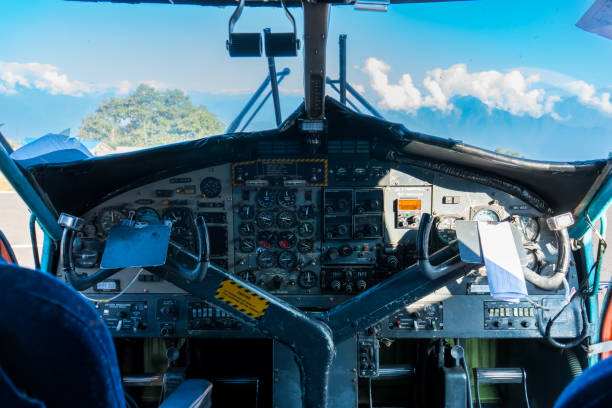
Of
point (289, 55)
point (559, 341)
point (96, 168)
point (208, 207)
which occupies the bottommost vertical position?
point (559, 341)

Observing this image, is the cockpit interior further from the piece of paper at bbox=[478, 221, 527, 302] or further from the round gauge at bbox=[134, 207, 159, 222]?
the piece of paper at bbox=[478, 221, 527, 302]

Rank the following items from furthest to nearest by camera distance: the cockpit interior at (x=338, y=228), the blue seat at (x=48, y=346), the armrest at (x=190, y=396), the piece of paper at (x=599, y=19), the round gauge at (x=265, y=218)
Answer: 1. the round gauge at (x=265, y=218)
2. the cockpit interior at (x=338, y=228)
3. the armrest at (x=190, y=396)
4. the piece of paper at (x=599, y=19)
5. the blue seat at (x=48, y=346)

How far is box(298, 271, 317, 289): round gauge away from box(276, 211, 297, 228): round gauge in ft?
1.00

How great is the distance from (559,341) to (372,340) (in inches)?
43.9

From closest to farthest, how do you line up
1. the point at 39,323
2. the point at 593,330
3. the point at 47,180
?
1. the point at 39,323
2. the point at 47,180
3. the point at 593,330

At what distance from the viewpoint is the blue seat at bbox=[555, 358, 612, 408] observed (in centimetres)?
71

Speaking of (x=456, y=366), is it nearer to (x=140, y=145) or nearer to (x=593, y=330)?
(x=593, y=330)

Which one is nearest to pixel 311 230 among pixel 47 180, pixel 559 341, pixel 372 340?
pixel 372 340

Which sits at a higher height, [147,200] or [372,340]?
[147,200]

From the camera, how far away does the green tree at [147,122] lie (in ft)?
8.00

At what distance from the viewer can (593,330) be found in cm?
243

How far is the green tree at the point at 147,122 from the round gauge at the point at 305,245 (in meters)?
0.82

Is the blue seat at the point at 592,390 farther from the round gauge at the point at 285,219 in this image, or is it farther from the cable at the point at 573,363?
the cable at the point at 573,363

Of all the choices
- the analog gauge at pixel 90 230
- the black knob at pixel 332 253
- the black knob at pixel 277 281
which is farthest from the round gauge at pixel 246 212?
the analog gauge at pixel 90 230
